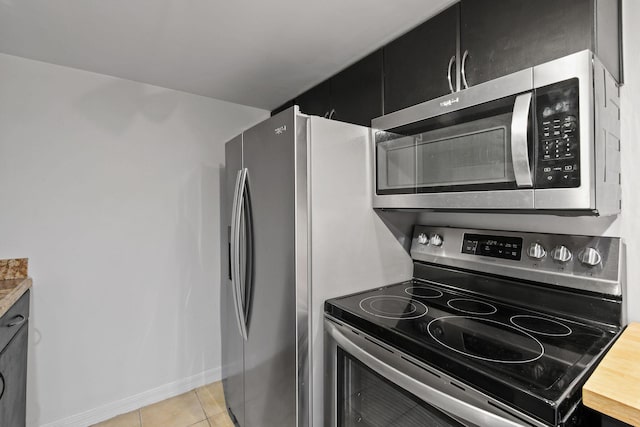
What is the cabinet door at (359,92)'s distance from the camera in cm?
162

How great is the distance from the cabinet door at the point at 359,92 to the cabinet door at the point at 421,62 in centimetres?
6

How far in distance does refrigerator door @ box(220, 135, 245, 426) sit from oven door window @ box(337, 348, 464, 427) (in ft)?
2.56

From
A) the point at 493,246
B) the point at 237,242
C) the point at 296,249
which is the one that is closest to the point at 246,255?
the point at 237,242

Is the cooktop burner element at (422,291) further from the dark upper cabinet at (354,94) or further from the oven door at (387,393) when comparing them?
the dark upper cabinet at (354,94)

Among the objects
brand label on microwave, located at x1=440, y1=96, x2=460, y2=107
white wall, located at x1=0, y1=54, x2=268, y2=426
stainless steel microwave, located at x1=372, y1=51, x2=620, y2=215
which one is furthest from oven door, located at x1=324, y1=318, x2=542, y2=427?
white wall, located at x1=0, y1=54, x2=268, y2=426

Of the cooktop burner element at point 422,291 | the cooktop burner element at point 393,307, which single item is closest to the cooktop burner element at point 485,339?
the cooktop burner element at point 393,307

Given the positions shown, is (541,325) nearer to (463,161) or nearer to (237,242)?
(463,161)

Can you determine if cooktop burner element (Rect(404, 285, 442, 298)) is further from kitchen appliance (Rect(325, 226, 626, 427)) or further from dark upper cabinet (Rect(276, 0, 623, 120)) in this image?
dark upper cabinet (Rect(276, 0, 623, 120))

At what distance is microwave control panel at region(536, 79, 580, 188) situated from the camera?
89 centimetres

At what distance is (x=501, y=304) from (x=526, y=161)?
729 mm

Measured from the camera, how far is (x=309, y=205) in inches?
52.2

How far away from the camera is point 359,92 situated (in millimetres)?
1730

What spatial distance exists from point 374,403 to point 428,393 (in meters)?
0.34

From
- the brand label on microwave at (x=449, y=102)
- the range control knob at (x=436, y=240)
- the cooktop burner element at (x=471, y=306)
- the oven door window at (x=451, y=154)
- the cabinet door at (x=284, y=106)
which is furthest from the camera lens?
the cabinet door at (x=284, y=106)
